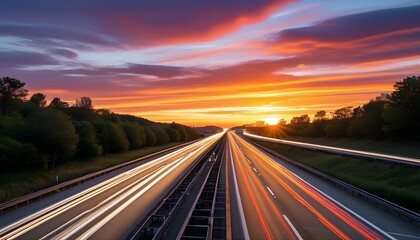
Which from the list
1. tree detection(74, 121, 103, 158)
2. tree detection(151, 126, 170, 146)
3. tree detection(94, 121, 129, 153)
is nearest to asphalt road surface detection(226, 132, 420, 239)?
tree detection(74, 121, 103, 158)

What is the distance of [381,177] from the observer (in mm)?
35719

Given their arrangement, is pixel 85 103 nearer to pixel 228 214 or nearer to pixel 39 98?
pixel 39 98

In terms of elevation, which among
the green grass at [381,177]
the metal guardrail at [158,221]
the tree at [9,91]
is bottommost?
the green grass at [381,177]

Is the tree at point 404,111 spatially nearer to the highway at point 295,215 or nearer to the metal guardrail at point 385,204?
the metal guardrail at point 385,204

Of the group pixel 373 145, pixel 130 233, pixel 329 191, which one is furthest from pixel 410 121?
pixel 130 233

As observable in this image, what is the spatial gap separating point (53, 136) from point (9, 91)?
65024 mm

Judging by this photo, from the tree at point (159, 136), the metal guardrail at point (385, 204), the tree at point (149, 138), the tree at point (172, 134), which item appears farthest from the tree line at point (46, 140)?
the tree at point (172, 134)

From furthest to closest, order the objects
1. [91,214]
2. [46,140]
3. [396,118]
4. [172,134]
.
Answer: [172,134] < [396,118] < [46,140] < [91,214]

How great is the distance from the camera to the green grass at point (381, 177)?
2520 centimetres

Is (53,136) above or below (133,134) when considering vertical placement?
above

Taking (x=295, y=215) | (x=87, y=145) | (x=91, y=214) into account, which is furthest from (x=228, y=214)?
(x=87, y=145)

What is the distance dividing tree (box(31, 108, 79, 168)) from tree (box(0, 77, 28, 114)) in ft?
188

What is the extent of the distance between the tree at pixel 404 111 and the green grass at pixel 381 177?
81.7 ft

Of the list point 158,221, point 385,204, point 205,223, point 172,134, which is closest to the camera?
point 158,221
